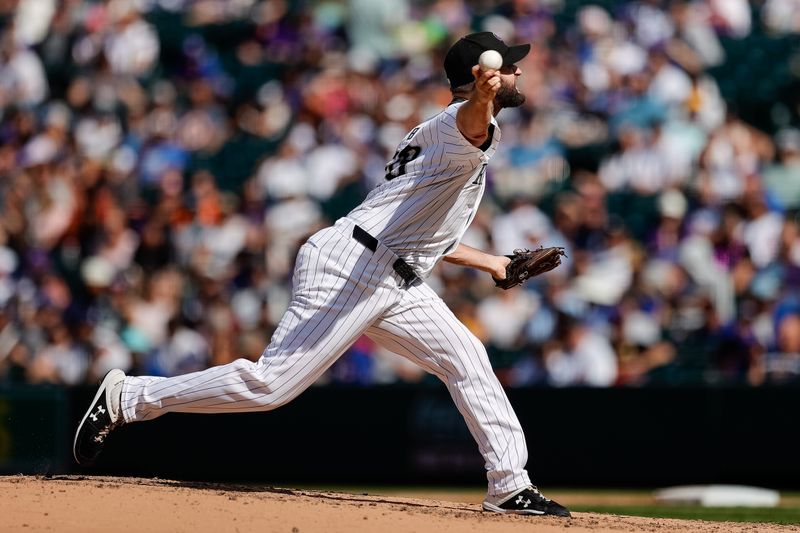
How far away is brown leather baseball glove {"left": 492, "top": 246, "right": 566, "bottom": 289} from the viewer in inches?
249

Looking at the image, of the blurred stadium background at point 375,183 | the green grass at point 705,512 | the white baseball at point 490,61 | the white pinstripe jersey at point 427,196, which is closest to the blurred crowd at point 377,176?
the blurred stadium background at point 375,183

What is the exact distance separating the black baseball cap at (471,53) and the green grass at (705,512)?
3229 millimetres

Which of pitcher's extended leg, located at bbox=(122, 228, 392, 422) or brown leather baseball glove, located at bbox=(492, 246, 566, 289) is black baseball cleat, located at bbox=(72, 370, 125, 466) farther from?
brown leather baseball glove, located at bbox=(492, 246, 566, 289)

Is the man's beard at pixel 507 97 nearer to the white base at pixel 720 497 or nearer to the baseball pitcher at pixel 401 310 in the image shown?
the baseball pitcher at pixel 401 310

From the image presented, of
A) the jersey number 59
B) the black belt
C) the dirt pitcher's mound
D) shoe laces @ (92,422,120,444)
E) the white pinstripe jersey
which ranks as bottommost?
the dirt pitcher's mound

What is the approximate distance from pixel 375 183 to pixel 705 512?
16.4ft

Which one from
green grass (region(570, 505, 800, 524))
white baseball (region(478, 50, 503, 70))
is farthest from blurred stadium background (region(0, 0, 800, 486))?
white baseball (region(478, 50, 503, 70))

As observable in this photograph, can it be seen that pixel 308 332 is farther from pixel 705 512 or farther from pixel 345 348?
pixel 705 512

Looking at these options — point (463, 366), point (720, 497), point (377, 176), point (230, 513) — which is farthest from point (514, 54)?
point (377, 176)

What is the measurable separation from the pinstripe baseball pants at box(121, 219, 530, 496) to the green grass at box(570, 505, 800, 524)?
2203 mm

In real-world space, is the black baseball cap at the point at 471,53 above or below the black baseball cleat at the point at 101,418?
above

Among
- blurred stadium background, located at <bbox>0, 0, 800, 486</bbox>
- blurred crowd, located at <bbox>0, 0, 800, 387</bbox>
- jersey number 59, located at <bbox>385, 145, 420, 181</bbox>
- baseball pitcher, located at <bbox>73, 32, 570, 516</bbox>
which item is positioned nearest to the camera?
baseball pitcher, located at <bbox>73, 32, 570, 516</bbox>

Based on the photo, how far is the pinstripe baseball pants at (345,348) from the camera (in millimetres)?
5953

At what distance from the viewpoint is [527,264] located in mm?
6324
